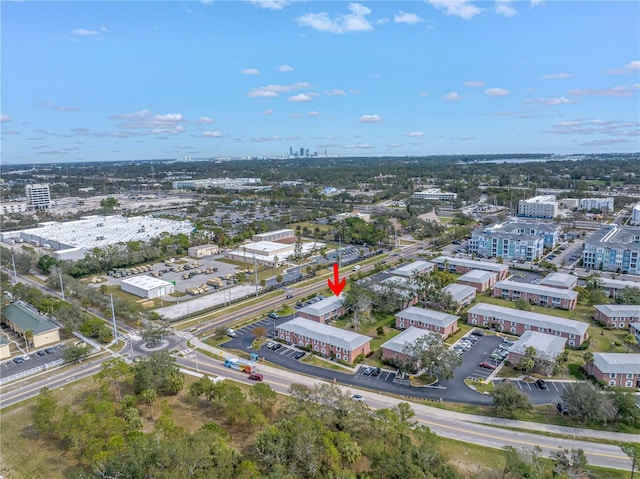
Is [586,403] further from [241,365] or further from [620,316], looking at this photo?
[241,365]

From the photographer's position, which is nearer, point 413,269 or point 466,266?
point 413,269

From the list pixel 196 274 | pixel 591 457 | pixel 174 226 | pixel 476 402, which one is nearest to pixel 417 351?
pixel 476 402

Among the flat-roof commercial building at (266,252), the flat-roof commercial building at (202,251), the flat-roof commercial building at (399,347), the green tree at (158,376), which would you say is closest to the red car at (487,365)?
the flat-roof commercial building at (399,347)

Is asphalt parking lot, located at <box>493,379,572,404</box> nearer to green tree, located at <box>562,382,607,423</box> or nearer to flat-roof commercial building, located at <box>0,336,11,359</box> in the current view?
green tree, located at <box>562,382,607,423</box>

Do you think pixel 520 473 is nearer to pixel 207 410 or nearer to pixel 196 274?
pixel 207 410

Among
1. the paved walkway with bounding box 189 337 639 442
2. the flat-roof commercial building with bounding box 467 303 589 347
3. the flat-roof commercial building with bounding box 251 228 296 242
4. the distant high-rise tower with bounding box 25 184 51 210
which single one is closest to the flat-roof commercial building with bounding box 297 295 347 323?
the flat-roof commercial building with bounding box 467 303 589 347

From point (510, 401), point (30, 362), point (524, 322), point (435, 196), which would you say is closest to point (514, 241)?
point (524, 322)
